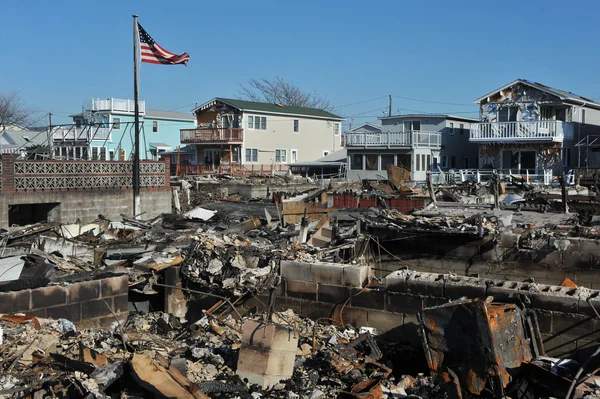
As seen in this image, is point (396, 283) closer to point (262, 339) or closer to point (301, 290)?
point (301, 290)

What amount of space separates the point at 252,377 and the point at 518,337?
3.43 m

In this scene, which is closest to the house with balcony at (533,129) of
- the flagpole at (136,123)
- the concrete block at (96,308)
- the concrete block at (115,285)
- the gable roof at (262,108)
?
the gable roof at (262,108)

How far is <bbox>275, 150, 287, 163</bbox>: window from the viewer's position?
5084 cm

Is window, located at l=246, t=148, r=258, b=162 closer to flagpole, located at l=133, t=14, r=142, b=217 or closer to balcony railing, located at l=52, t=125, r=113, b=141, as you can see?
balcony railing, located at l=52, t=125, r=113, b=141

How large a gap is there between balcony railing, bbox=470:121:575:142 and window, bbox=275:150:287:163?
1658 centimetres

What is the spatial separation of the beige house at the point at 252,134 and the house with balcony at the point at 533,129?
16343mm

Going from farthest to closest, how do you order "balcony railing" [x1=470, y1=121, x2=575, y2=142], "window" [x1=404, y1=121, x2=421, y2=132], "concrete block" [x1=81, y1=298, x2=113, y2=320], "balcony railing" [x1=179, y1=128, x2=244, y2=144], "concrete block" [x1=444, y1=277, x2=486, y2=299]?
"balcony railing" [x1=179, y1=128, x2=244, y2=144], "window" [x1=404, y1=121, x2=421, y2=132], "balcony railing" [x1=470, y1=121, x2=575, y2=142], "concrete block" [x1=81, y1=298, x2=113, y2=320], "concrete block" [x1=444, y1=277, x2=486, y2=299]

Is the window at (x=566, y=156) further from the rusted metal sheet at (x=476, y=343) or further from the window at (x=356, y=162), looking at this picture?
the rusted metal sheet at (x=476, y=343)

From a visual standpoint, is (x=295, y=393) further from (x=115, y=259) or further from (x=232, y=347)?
(x=115, y=259)

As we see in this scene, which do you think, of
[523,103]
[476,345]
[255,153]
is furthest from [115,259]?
[255,153]

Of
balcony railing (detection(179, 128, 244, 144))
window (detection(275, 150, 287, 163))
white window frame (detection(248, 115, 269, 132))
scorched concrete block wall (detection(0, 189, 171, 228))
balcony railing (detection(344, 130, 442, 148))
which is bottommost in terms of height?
scorched concrete block wall (detection(0, 189, 171, 228))

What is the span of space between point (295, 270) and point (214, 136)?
38.7m

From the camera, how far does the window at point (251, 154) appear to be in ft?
161

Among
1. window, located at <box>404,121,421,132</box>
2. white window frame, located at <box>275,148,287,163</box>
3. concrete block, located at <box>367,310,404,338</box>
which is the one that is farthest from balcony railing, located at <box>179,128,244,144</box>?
concrete block, located at <box>367,310,404,338</box>
